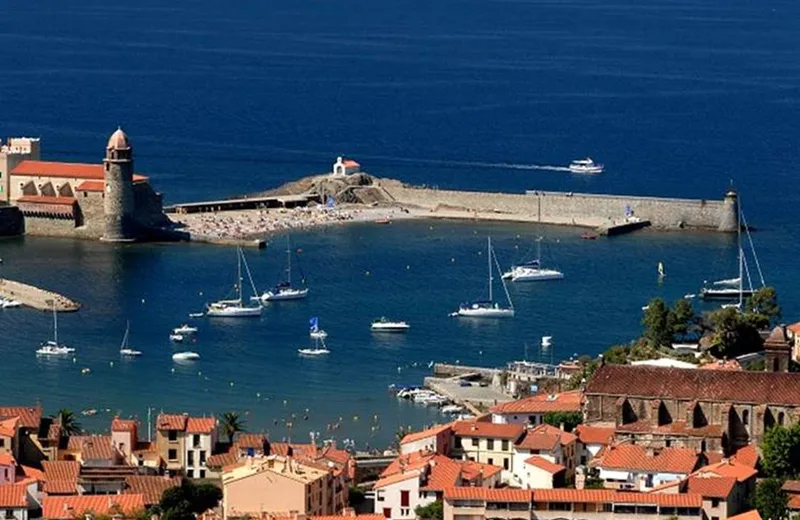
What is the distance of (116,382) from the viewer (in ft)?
223

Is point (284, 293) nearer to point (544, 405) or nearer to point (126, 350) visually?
point (126, 350)

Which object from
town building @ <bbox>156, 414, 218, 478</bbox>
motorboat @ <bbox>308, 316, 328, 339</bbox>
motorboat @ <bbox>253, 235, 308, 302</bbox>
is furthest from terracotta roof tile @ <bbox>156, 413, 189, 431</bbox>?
motorboat @ <bbox>253, 235, 308, 302</bbox>

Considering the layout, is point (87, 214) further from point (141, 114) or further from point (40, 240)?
point (141, 114)

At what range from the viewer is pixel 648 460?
5353cm

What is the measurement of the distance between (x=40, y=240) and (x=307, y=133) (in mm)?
36244

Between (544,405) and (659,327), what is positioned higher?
(659,327)

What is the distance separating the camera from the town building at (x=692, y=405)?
5619 cm

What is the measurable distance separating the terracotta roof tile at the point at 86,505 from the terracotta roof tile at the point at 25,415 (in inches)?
199

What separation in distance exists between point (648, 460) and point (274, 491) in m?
7.32

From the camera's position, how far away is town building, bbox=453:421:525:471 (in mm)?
55219

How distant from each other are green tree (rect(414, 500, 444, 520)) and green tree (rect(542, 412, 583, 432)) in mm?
7485

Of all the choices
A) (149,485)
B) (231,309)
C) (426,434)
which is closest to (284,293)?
(231,309)

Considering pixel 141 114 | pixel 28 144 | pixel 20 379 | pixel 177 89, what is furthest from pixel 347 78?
pixel 20 379

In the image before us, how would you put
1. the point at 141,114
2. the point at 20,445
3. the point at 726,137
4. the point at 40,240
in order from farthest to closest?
the point at 141,114 < the point at 726,137 < the point at 40,240 < the point at 20,445
